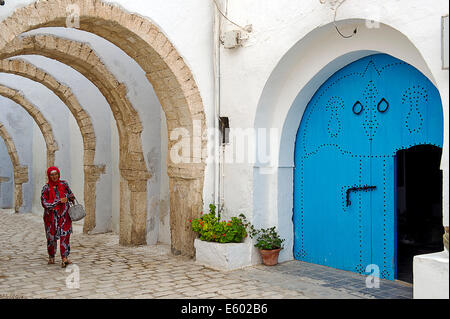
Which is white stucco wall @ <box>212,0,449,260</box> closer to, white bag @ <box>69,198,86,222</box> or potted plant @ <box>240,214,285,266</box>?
potted plant @ <box>240,214,285,266</box>

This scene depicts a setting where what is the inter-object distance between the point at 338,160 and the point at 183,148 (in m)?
2.05

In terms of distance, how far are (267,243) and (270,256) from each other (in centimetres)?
17

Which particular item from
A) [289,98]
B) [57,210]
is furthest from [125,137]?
[289,98]

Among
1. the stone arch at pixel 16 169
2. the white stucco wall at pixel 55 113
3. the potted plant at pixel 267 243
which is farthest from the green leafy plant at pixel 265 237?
the stone arch at pixel 16 169

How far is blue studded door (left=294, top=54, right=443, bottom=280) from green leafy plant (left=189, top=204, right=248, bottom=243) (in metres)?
0.81

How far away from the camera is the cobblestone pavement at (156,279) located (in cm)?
454

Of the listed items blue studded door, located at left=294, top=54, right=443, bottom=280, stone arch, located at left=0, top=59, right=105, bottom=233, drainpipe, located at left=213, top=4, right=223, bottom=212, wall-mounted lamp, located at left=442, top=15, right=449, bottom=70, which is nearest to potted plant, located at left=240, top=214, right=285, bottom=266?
blue studded door, located at left=294, top=54, right=443, bottom=280

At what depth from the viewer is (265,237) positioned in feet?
18.9

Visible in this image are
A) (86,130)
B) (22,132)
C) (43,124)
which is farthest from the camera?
(22,132)

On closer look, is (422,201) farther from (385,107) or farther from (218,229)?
(218,229)

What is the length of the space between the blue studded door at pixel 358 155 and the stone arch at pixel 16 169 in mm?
10240

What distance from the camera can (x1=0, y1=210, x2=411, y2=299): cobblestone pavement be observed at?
4543 millimetres
